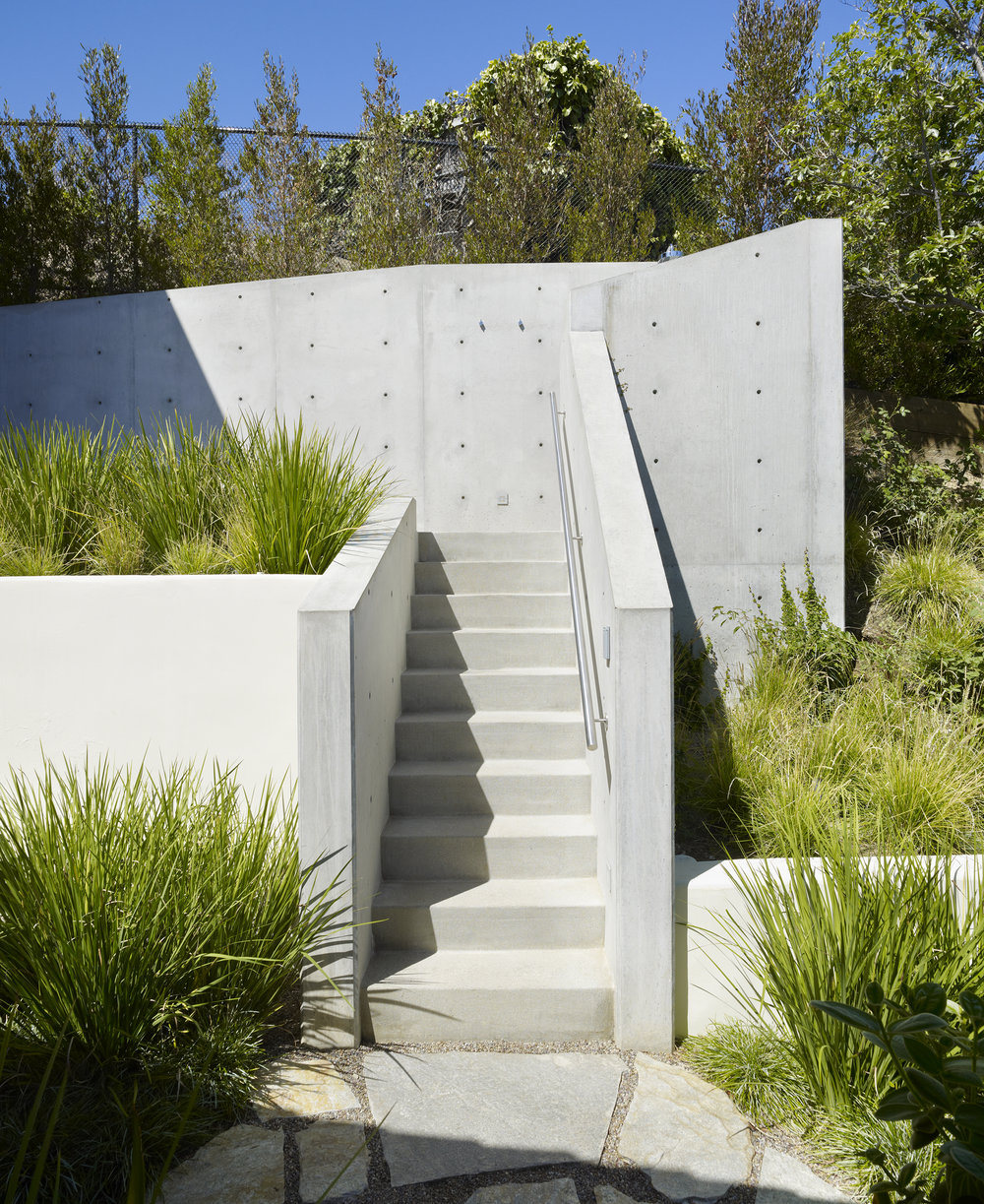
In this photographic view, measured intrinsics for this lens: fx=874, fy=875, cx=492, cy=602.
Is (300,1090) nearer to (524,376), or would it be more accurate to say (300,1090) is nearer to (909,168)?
(524,376)

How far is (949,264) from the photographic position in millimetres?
6547

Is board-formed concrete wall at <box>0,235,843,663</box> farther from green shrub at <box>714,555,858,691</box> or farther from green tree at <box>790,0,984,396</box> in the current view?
green tree at <box>790,0,984,396</box>

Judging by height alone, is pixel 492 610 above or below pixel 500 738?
above

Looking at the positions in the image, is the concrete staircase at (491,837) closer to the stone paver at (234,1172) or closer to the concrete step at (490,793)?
the concrete step at (490,793)

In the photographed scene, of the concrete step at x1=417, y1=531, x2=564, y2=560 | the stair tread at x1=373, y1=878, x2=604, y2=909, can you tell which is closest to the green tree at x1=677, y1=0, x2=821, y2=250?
the concrete step at x1=417, y1=531, x2=564, y2=560

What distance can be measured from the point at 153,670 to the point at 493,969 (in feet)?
5.75

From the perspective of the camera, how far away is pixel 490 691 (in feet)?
13.5

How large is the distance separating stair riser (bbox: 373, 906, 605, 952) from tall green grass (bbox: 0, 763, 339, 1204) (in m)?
0.41

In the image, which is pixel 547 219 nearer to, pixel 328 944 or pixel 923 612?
pixel 923 612

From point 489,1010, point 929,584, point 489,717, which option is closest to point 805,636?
point 929,584

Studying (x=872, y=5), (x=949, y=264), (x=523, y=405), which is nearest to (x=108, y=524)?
(x=523, y=405)

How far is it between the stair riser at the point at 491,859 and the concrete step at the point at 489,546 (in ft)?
6.99

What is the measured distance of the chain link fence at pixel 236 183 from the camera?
8.47 metres

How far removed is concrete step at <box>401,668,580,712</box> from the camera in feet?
13.5
